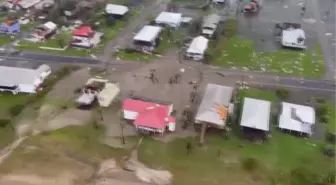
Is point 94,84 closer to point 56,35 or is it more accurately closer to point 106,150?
point 106,150

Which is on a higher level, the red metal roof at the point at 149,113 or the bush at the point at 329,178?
the red metal roof at the point at 149,113

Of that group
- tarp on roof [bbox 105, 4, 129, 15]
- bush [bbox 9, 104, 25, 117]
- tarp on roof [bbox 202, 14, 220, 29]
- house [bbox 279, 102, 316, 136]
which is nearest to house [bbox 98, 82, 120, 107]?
bush [bbox 9, 104, 25, 117]

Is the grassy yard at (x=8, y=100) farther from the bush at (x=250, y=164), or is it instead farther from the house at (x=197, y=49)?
the bush at (x=250, y=164)

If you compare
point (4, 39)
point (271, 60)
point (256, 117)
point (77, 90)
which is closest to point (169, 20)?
point (271, 60)

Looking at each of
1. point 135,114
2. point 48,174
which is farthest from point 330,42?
point 48,174

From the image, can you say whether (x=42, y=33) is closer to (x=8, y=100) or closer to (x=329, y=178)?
(x=8, y=100)

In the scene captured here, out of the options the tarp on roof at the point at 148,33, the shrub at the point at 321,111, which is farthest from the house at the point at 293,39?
the tarp on roof at the point at 148,33
